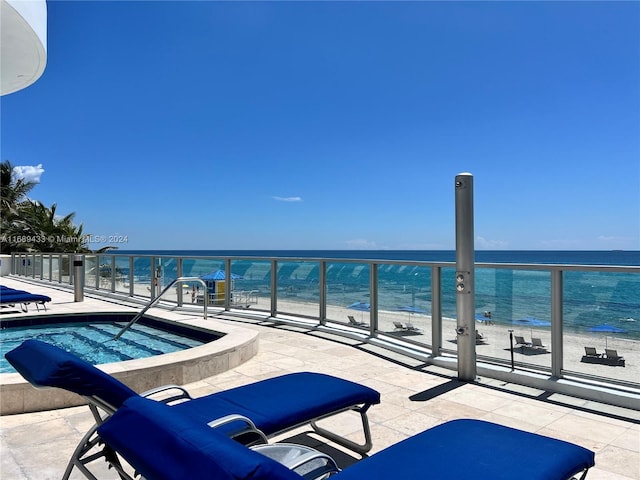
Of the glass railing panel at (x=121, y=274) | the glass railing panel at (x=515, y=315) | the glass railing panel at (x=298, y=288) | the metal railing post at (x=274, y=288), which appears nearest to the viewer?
the glass railing panel at (x=515, y=315)

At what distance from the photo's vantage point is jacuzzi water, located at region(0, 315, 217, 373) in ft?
20.5

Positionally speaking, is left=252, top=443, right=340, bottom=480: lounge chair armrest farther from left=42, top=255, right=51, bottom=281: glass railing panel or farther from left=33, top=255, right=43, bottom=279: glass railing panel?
left=33, top=255, right=43, bottom=279: glass railing panel

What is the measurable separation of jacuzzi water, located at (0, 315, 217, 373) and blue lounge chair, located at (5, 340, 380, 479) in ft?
11.6

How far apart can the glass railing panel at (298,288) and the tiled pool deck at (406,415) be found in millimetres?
1977

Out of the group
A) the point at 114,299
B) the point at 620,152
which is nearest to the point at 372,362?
the point at 114,299

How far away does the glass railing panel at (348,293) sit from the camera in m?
6.37

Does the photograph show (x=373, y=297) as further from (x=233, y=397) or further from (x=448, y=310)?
(x=233, y=397)

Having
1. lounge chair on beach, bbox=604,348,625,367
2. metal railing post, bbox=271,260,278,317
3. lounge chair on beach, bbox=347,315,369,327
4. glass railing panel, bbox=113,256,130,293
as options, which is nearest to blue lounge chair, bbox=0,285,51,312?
glass railing panel, bbox=113,256,130,293

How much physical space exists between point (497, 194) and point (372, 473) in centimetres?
7405

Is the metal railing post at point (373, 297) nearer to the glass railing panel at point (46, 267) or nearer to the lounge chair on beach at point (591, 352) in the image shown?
the lounge chair on beach at point (591, 352)

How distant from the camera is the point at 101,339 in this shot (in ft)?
23.7

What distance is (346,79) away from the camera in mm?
17125

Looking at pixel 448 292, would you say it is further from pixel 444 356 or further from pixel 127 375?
pixel 127 375

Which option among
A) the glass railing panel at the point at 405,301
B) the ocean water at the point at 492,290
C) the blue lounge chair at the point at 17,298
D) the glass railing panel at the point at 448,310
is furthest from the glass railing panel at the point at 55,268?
the glass railing panel at the point at 448,310
